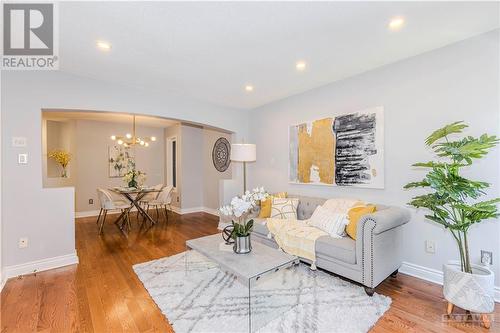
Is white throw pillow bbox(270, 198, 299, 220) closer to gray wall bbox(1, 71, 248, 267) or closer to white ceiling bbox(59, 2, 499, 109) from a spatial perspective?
white ceiling bbox(59, 2, 499, 109)

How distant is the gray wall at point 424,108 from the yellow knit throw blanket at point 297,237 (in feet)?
2.85

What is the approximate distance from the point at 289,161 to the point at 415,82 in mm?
2072

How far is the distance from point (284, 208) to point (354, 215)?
1.10 metres

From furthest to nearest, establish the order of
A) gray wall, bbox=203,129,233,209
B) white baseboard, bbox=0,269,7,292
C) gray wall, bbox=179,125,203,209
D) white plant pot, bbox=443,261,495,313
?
1. gray wall, bbox=179,125,203,209
2. gray wall, bbox=203,129,233,209
3. white baseboard, bbox=0,269,7,292
4. white plant pot, bbox=443,261,495,313

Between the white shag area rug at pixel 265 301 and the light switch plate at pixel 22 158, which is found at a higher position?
Answer: the light switch plate at pixel 22 158

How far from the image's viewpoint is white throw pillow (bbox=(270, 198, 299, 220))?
3.45m

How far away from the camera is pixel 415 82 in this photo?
268 centimetres

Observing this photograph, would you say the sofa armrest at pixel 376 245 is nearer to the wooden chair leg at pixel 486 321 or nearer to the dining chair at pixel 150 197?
the wooden chair leg at pixel 486 321

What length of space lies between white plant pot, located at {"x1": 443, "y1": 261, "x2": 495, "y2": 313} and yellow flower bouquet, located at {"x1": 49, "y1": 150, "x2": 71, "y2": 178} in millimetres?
7285

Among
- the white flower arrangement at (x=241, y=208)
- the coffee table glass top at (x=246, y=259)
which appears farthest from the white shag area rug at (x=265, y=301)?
the white flower arrangement at (x=241, y=208)

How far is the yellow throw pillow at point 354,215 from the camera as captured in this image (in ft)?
8.34

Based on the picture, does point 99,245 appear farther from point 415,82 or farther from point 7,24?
point 415,82

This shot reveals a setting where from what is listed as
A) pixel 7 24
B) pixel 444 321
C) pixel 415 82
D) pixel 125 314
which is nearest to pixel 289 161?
pixel 415 82

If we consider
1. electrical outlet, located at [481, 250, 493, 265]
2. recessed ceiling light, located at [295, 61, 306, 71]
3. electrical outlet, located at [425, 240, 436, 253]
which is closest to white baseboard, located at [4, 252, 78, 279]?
recessed ceiling light, located at [295, 61, 306, 71]
